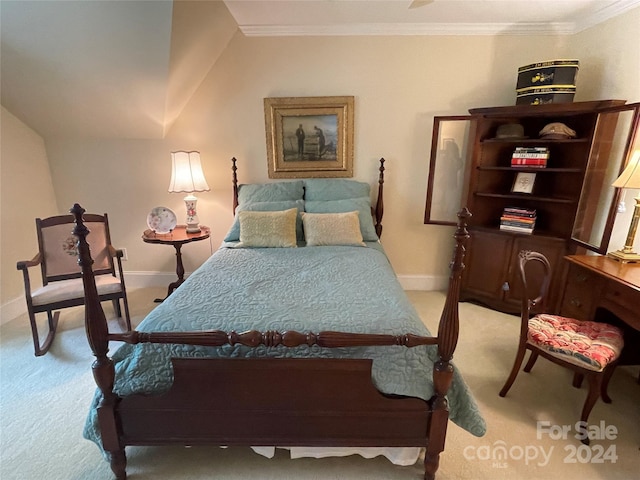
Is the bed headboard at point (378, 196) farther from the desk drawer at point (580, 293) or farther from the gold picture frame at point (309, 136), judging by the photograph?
the desk drawer at point (580, 293)

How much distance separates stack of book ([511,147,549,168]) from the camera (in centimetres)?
260

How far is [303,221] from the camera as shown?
2.72m

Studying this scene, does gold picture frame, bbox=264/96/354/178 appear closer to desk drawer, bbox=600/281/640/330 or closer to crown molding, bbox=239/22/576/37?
crown molding, bbox=239/22/576/37

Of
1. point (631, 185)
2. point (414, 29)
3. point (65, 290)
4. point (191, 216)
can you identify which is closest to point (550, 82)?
point (631, 185)

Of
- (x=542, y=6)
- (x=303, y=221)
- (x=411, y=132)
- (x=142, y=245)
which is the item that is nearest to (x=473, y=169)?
(x=411, y=132)

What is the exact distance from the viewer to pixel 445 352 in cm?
127

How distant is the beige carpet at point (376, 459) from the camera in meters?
1.47

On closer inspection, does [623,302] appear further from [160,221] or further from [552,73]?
[160,221]

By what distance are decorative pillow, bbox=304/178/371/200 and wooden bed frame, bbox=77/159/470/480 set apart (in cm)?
182

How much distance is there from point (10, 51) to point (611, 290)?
413 cm

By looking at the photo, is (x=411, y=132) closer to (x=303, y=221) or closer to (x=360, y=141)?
(x=360, y=141)

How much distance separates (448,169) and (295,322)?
233cm

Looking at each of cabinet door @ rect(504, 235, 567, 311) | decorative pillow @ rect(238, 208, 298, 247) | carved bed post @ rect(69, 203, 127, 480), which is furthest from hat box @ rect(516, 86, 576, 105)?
carved bed post @ rect(69, 203, 127, 480)

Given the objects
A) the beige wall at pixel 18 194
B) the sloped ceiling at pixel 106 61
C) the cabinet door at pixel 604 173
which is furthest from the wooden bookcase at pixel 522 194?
the beige wall at pixel 18 194
